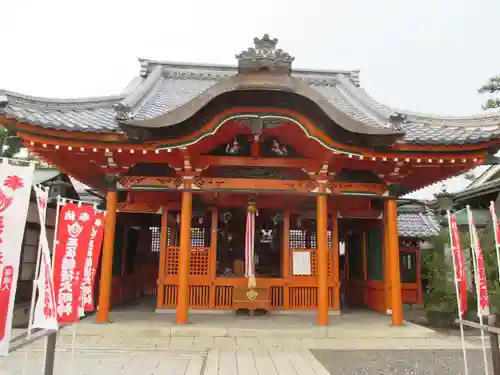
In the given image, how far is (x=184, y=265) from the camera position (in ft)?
26.2

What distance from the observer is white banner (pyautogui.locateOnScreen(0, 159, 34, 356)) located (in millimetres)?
3217

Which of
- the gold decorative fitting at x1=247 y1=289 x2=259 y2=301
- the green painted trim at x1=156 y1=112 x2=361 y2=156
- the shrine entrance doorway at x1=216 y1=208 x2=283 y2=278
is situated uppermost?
the green painted trim at x1=156 y1=112 x2=361 y2=156

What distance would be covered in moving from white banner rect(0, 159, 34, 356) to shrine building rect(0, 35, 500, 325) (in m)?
3.82

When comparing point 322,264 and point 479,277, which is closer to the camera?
point 479,277

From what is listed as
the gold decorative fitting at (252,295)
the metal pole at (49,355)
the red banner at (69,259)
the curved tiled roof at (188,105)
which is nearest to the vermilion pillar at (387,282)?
the curved tiled roof at (188,105)

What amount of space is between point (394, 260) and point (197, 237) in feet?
17.8

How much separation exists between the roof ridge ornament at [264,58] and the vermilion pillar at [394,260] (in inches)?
150

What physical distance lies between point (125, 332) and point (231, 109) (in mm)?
4668

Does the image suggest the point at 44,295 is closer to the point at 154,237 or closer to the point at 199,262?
the point at 199,262

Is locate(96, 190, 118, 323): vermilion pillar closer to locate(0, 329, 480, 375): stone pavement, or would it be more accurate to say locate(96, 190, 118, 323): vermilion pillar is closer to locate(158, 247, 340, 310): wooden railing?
locate(0, 329, 480, 375): stone pavement

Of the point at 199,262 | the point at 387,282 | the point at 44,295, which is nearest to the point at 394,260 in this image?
the point at 387,282

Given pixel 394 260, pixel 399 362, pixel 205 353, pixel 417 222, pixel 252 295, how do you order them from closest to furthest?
pixel 399 362
pixel 205 353
pixel 394 260
pixel 252 295
pixel 417 222

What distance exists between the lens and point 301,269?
31.3ft

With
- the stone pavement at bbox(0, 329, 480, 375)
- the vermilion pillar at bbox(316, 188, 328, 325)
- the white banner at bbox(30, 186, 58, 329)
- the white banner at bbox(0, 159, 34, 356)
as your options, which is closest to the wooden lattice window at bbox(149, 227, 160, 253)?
the stone pavement at bbox(0, 329, 480, 375)
